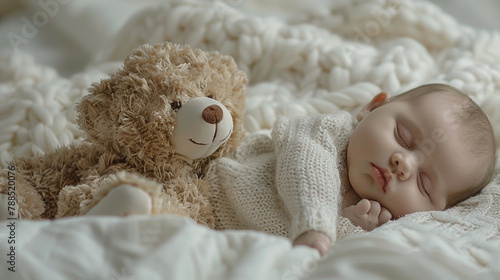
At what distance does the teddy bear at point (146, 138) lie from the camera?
34.0 inches

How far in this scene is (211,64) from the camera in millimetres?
976

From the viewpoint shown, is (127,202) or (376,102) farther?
(376,102)

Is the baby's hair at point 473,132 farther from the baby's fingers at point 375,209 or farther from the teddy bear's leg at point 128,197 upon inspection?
the teddy bear's leg at point 128,197

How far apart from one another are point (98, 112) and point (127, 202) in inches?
8.5

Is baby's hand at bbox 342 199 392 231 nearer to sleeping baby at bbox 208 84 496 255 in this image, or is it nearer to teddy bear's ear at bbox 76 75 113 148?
sleeping baby at bbox 208 84 496 255

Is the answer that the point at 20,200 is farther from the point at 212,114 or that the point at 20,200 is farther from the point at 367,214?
the point at 367,214

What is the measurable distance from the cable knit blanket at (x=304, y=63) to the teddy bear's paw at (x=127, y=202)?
428mm

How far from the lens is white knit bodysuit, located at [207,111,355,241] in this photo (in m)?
0.86

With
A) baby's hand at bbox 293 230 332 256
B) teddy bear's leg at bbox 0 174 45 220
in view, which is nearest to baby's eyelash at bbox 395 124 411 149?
baby's hand at bbox 293 230 332 256

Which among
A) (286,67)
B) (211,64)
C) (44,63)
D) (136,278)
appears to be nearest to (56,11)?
(44,63)

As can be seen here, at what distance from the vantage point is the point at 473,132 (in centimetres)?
104

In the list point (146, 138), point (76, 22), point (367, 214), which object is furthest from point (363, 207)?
point (76, 22)

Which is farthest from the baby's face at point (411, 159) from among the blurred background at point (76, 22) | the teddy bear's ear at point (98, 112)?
the blurred background at point (76, 22)

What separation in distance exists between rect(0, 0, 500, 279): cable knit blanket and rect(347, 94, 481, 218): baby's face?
0.21 ft
